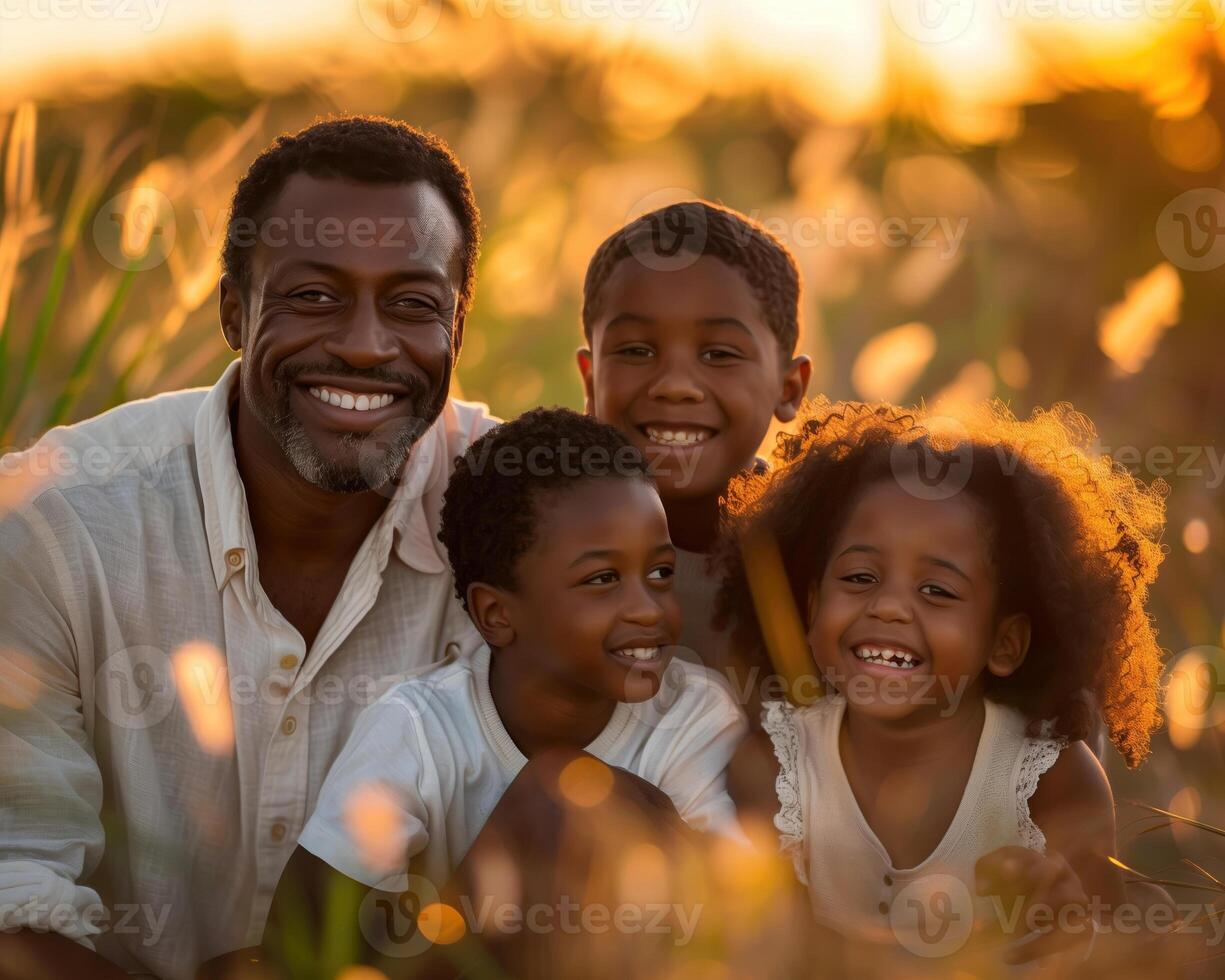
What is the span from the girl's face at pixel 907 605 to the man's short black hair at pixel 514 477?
1.65 ft

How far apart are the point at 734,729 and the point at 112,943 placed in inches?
55.8

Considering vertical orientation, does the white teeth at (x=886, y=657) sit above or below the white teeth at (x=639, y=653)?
above

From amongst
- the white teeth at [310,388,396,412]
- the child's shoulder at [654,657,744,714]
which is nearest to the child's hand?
the child's shoulder at [654,657,744,714]

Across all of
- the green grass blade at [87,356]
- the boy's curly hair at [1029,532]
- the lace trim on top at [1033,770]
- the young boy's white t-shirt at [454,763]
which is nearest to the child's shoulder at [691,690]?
the young boy's white t-shirt at [454,763]

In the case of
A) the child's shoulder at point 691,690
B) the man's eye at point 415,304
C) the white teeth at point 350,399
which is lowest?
the child's shoulder at point 691,690

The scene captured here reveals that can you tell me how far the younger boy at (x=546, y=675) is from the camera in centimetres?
307

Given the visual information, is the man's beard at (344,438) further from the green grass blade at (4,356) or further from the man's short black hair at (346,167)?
the green grass blade at (4,356)

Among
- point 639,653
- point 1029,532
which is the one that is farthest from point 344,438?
point 1029,532

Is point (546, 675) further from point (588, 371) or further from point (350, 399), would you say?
point (588, 371)

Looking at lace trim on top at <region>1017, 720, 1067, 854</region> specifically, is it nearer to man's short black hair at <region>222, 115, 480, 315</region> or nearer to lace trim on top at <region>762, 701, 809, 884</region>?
lace trim on top at <region>762, 701, 809, 884</region>

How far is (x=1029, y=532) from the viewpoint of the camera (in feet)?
10.8

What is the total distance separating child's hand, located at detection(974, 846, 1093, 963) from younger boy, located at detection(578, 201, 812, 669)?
102cm

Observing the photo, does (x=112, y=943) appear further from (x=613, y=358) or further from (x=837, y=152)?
(x=837, y=152)

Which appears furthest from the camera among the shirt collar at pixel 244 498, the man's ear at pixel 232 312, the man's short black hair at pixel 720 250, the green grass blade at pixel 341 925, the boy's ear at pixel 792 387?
the boy's ear at pixel 792 387
